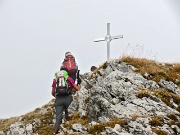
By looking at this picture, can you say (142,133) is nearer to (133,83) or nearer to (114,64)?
(133,83)

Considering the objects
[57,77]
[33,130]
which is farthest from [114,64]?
[33,130]

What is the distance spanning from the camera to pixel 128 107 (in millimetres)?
15367

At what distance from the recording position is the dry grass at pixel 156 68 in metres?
19.2

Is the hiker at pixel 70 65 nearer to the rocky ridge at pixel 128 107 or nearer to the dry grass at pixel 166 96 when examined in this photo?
the rocky ridge at pixel 128 107

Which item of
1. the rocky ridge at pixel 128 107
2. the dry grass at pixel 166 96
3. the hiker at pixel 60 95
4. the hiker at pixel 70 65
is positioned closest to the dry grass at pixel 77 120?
the rocky ridge at pixel 128 107

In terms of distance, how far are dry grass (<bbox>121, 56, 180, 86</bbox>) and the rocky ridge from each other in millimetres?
554

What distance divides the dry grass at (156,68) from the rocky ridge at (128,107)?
55 cm

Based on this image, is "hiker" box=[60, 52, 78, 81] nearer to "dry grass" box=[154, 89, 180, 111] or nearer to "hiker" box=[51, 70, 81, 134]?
"hiker" box=[51, 70, 81, 134]

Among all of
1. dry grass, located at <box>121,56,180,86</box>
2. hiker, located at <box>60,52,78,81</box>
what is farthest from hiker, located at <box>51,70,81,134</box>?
dry grass, located at <box>121,56,180,86</box>

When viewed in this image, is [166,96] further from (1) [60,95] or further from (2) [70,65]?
(2) [70,65]

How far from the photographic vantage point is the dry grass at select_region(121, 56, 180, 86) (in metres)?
19.2

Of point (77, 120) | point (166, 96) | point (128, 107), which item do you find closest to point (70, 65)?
point (77, 120)

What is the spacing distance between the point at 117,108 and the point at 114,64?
6462 millimetres

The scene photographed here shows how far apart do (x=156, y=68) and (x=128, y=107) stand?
6455mm
